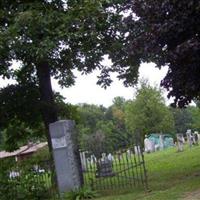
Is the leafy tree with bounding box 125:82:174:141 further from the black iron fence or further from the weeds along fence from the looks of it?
the weeds along fence

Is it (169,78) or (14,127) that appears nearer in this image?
(169,78)

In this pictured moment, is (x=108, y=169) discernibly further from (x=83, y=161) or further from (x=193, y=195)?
(x=193, y=195)

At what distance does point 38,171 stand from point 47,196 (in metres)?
0.82

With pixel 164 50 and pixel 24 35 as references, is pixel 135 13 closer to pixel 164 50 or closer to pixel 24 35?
pixel 164 50

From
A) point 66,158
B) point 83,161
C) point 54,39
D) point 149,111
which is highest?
point 149,111

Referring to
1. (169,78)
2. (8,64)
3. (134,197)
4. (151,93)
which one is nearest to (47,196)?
(134,197)

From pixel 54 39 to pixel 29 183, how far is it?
447 centimetres

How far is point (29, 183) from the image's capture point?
52.3 feet

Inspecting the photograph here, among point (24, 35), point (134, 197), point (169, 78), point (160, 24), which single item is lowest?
point (134, 197)

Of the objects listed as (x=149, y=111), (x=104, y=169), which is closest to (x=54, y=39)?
(x=104, y=169)

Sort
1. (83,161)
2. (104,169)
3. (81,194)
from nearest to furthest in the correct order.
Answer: (81,194), (83,161), (104,169)

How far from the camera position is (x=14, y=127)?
828 inches

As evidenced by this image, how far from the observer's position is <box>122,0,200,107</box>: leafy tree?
35.1ft

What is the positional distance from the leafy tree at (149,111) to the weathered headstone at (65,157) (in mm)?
43178
